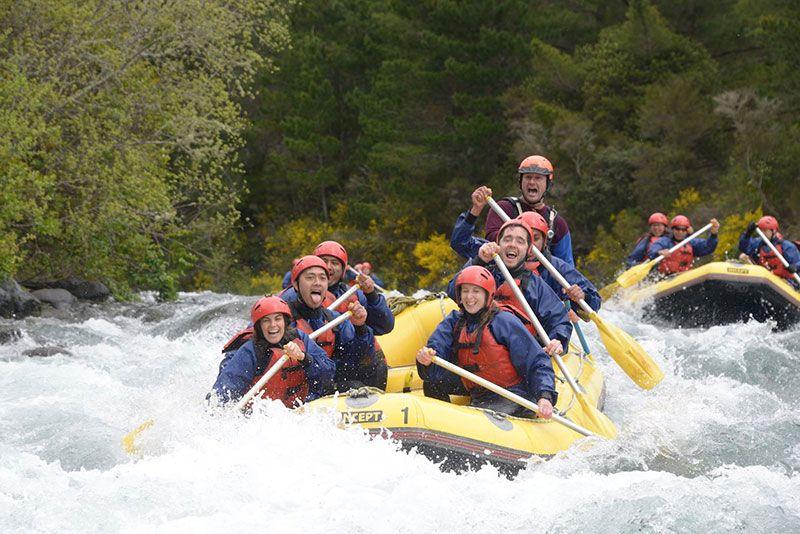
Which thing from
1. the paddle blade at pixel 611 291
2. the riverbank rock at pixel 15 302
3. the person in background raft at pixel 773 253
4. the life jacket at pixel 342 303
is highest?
the person in background raft at pixel 773 253

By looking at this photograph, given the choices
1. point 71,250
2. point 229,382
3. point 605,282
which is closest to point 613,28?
point 605,282

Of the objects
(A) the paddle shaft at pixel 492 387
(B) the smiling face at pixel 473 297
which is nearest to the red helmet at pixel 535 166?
(B) the smiling face at pixel 473 297

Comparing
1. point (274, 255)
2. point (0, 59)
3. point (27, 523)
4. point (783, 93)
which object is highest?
point (783, 93)

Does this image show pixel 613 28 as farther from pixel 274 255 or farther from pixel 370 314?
pixel 370 314

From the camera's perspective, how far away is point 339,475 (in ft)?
18.1

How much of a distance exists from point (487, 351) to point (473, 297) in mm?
347

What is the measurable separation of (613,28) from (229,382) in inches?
703

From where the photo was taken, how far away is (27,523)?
5.05m

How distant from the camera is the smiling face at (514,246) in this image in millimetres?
7246

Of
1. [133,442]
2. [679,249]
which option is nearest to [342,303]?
[133,442]

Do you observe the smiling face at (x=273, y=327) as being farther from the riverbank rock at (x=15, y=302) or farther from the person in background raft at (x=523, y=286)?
the riverbank rock at (x=15, y=302)

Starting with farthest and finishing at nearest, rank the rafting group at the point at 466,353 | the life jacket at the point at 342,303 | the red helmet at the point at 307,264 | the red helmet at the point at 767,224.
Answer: the red helmet at the point at 767,224 → the life jacket at the point at 342,303 → the red helmet at the point at 307,264 → the rafting group at the point at 466,353

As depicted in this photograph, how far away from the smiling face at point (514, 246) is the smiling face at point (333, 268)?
1.22 meters

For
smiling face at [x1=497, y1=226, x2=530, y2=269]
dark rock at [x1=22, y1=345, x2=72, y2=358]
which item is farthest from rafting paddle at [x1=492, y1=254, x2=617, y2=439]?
dark rock at [x1=22, y1=345, x2=72, y2=358]
